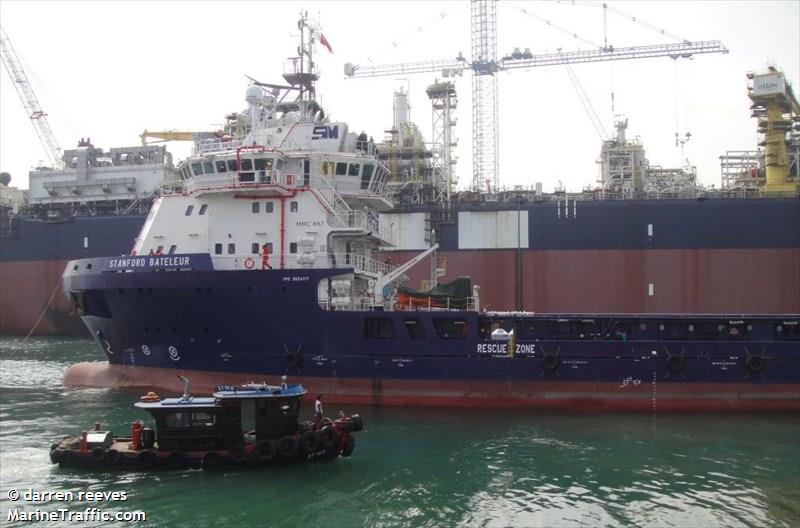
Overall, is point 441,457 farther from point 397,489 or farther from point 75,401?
point 75,401

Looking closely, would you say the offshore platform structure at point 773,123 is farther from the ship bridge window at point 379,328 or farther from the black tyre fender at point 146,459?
the black tyre fender at point 146,459

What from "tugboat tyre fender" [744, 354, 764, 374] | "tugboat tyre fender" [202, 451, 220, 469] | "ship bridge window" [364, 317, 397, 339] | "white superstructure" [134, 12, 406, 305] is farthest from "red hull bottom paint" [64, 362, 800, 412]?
"tugboat tyre fender" [202, 451, 220, 469]

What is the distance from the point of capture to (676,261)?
107ft

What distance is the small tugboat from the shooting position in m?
13.8

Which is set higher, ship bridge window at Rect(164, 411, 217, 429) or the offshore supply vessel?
the offshore supply vessel

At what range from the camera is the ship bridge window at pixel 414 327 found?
2009 cm

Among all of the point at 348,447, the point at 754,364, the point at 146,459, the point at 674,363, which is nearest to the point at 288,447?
the point at 348,447

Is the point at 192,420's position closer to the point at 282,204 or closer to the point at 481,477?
the point at 481,477

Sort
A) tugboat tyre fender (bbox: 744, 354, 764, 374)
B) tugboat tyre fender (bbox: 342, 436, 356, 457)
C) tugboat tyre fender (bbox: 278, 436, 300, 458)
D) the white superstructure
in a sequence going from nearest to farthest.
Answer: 1. tugboat tyre fender (bbox: 278, 436, 300, 458)
2. tugboat tyre fender (bbox: 342, 436, 356, 457)
3. tugboat tyre fender (bbox: 744, 354, 764, 374)
4. the white superstructure

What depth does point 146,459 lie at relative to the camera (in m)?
13.7

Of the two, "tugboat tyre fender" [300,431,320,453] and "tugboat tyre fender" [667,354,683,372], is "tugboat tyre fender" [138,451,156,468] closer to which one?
"tugboat tyre fender" [300,431,320,453]

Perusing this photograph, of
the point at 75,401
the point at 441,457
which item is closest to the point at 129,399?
the point at 75,401

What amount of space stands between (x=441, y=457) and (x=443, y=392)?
16.4ft

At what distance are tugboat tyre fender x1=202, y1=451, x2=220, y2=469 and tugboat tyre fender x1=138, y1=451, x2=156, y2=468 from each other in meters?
0.97
